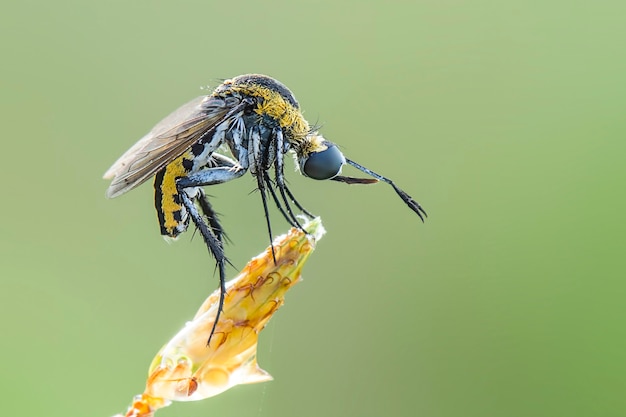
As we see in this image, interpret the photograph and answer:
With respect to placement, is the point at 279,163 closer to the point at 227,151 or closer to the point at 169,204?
the point at 227,151

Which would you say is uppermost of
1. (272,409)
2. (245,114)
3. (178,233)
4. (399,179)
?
(399,179)

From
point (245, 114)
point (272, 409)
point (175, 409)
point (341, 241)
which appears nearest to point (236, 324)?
point (175, 409)

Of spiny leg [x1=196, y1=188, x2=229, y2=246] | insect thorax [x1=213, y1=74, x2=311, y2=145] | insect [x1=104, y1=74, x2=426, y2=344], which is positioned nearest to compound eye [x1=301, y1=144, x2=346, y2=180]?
insect [x1=104, y1=74, x2=426, y2=344]

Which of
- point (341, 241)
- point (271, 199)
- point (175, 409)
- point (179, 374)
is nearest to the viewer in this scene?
point (179, 374)

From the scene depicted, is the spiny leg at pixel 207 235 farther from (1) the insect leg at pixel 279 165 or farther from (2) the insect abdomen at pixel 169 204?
(1) the insect leg at pixel 279 165

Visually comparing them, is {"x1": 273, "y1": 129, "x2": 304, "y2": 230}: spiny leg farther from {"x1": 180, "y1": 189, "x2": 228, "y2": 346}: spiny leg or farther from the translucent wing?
{"x1": 180, "y1": 189, "x2": 228, "y2": 346}: spiny leg

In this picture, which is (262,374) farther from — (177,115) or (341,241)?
(341,241)

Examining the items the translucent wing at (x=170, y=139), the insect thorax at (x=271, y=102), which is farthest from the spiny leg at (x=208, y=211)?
the insect thorax at (x=271, y=102)

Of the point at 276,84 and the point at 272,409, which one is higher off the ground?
the point at 276,84

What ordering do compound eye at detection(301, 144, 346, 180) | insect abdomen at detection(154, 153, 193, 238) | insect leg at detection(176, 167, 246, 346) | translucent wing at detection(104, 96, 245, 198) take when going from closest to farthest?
translucent wing at detection(104, 96, 245, 198)
insect leg at detection(176, 167, 246, 346)
insect abdomen at detection(154, 153, 193, 238)
compound eye at detection(301, 144, 346, 180)
